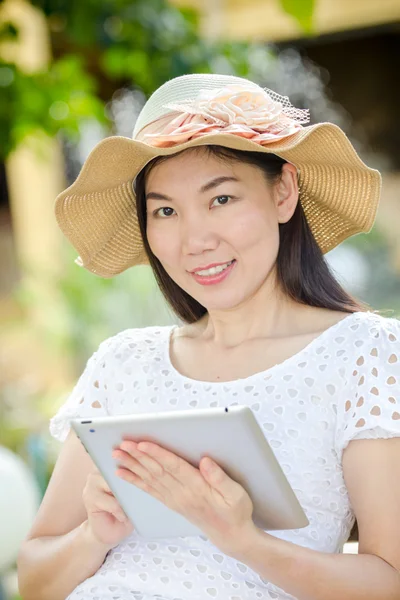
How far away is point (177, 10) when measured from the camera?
405cm

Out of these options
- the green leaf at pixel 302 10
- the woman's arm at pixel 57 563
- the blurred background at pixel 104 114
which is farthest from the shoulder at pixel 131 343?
the blurred background at pixel 104 114

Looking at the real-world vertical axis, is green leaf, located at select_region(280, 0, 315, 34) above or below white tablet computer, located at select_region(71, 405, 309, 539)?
above

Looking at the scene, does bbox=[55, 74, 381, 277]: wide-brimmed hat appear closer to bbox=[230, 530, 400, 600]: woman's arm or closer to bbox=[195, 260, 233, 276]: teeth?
bbox=[195, 260, 233, 276]: teeth

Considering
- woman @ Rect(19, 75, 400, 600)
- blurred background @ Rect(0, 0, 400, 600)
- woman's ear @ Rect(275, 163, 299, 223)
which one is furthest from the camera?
blurred background @ Rect(0, 0, 400, 600)

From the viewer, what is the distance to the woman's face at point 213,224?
1844 millimetres

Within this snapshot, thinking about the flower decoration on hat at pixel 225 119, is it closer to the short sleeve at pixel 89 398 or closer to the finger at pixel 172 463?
the short sleeve at pixel 89 398

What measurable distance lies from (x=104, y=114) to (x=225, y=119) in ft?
8.20

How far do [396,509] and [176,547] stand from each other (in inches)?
17.7

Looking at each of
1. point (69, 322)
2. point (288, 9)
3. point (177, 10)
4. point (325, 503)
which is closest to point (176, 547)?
point (325, 503)

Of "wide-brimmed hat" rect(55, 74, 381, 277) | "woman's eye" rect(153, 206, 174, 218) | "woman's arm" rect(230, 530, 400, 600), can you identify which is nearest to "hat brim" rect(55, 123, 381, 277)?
"wide-brimmed hat" rect(55, 74, 381, 277)

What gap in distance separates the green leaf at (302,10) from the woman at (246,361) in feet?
2.11

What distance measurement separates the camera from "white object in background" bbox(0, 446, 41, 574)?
2740 millimetres

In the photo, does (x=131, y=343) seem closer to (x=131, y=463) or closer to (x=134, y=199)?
(x=134, y=199)

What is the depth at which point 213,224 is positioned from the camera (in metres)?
1.84
